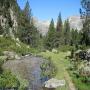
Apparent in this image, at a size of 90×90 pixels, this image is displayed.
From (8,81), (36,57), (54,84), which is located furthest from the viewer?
(36,57)

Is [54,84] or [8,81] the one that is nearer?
[8,81]

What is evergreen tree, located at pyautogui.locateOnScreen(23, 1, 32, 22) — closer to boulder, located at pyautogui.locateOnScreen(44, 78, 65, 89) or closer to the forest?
the forest

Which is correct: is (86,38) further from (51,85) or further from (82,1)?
(51,85)

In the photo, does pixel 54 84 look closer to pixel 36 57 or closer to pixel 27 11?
pixel 36 57

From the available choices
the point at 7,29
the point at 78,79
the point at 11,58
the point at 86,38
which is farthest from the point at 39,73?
the point at 7,29

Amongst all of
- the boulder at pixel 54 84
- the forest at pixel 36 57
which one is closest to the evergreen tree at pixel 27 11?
the forest at pixel 36 57

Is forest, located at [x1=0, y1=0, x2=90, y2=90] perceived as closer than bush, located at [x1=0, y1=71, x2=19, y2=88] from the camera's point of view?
No

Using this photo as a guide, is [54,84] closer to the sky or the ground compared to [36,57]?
closer to the ground

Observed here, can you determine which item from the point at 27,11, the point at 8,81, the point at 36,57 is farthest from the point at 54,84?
the point at 27,11

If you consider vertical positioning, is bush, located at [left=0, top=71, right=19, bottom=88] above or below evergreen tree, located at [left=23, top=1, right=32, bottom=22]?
below

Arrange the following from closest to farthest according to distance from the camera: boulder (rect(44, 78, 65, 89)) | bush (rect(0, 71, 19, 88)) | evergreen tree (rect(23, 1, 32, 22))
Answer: bush (rect(0, 71, 19, 88)) < boulder (rect(44, 78, 65, 89)) < evergreen tree (rect(23, 1, 32, 22))

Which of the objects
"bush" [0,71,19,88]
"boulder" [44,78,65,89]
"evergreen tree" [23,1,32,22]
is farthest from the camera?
"evergreen tree" [23,1,32,22]

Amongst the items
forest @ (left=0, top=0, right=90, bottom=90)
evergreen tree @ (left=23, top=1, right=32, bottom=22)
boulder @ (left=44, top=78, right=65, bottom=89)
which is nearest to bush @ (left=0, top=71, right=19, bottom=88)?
forest @ (left=0, top=0, right=90, bottom=90)

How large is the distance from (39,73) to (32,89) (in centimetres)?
1116
